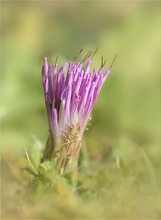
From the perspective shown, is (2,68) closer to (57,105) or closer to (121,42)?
(121,42)

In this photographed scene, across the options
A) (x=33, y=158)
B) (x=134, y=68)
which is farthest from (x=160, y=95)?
(x=33, y=158)

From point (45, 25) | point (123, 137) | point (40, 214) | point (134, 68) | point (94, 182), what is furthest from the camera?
point (45, 25)

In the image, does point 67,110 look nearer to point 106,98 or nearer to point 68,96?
point 68,96

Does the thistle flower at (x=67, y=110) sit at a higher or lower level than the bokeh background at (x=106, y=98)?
higher

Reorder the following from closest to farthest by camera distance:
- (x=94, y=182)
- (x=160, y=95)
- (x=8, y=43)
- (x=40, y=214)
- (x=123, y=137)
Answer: (x=40, y=214), (x=94, y=182), (x=123, y=137), (x=160, y=95), (x=8, y=43)

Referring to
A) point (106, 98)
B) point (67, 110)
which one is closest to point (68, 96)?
point (67, 110)
